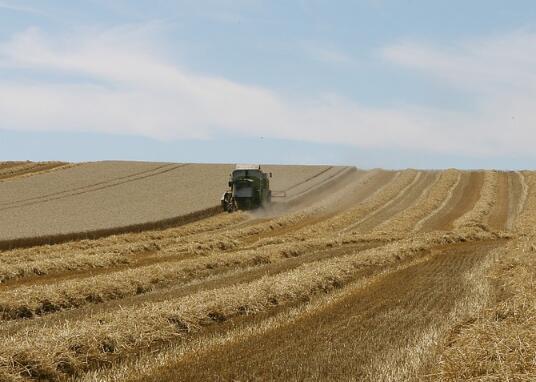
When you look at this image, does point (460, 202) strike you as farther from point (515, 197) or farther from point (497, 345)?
point (497, 345)

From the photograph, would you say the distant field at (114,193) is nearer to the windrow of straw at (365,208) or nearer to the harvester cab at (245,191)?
the harvester cab at (245,191)

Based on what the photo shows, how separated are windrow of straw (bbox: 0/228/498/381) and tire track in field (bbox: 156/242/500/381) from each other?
0.96 metres

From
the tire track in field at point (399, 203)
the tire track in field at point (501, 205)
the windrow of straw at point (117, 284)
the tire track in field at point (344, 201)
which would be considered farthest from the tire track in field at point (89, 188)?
the tire track in field at point (501, 205)

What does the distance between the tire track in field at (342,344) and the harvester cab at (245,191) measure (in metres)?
26.7

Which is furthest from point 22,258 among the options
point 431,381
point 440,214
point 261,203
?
point 440,214

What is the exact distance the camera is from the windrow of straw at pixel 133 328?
849 cm

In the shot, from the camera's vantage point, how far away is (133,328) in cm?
1030

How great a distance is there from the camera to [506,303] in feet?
37.2

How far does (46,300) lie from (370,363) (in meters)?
7.79

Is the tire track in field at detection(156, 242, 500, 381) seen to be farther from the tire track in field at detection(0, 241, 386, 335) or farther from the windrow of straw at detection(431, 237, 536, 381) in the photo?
the tire track in field at detection(0, 241, 386, 335)

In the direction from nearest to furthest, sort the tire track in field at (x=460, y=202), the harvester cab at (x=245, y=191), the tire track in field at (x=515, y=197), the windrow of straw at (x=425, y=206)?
the windrow of straw at (x=425, y=206) → the tire track in field at (x=460, y=202) → the tire track in field at (x=515, y=197) → the harvester cab at (x=245, y=191)

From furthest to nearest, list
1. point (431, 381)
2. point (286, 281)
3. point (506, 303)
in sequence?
point (286, 281) < point (506, 303) < point (431, 381)

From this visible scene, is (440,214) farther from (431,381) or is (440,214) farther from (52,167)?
(52,167)

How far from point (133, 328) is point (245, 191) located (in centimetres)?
3158
